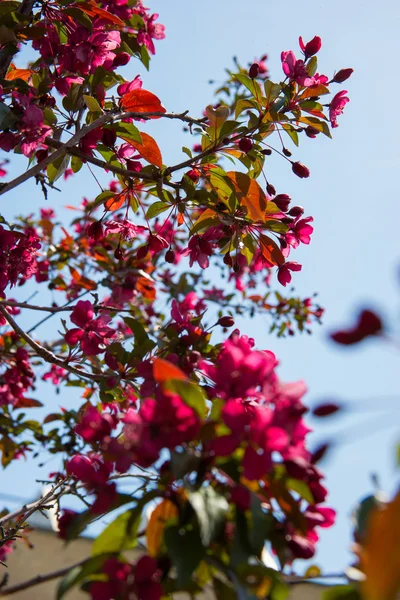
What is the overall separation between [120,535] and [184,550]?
16 centimetres

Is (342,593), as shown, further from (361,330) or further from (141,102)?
(141,102)

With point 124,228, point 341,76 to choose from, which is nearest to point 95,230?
point 124,228

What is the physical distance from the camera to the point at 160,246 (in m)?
2.03

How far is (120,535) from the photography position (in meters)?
0.97

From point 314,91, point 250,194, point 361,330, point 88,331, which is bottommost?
point 361,330

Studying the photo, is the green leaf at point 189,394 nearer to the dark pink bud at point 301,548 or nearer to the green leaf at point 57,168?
the dark pink bud at point 301,548

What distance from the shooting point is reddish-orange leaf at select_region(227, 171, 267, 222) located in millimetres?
1838

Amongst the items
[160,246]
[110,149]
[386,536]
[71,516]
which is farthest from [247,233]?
[386,536]

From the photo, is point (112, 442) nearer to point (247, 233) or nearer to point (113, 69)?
point (247, 233)

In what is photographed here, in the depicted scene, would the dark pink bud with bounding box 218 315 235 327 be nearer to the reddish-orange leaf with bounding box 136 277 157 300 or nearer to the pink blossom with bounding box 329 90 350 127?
the pink blossom with bounding box 329 90 350 127

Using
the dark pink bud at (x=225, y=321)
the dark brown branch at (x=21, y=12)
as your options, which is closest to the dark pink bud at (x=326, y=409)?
the dark pink bud at (x=225, y=321)

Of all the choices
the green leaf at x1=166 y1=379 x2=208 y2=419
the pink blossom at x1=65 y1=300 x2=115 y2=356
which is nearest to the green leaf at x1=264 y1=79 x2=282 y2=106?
the pink blossom at x1=65 y1=300 x2=115 y2=356

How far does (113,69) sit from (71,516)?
4.66 ft

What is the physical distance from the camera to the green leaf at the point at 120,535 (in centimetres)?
94
